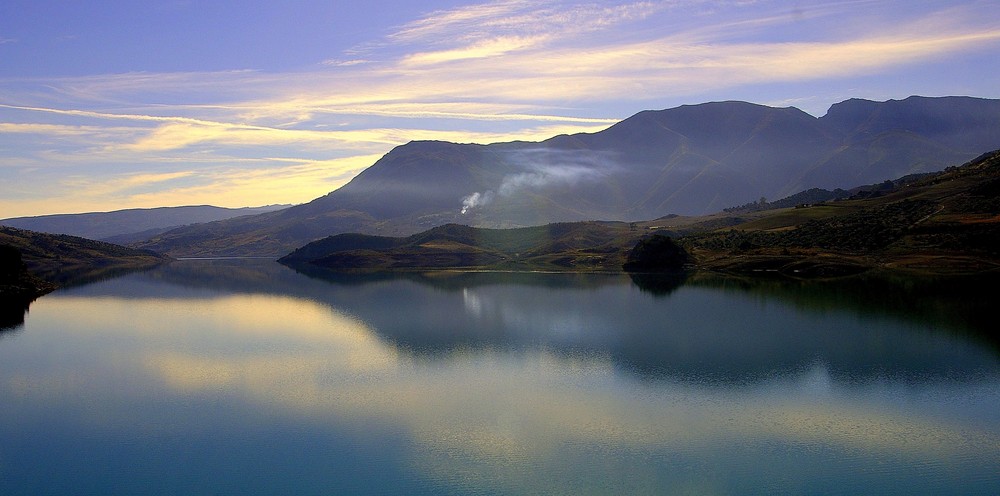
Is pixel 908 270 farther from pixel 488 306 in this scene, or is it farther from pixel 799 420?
pixel 799 420

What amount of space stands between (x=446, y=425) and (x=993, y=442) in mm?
29386

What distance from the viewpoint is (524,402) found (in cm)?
4775

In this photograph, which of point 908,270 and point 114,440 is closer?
point 114,440

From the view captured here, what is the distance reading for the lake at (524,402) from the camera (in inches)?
1355

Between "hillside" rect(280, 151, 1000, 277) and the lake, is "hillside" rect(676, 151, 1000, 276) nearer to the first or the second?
"hillside" rect(280, 151, 1000, 277)

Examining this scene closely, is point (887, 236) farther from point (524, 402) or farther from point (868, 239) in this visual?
point (524, 402)

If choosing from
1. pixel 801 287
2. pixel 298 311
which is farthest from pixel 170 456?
pixel 801 287

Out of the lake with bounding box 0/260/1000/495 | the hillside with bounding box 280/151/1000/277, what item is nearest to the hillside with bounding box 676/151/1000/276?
the hillside with bounding box 280/151/1000/277

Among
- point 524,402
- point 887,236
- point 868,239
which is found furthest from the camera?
point 868,239

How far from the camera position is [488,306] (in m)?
110

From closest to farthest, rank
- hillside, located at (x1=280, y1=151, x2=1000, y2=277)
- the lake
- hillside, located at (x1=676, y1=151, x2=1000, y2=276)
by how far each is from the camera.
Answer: the lake → hillside, located at (x1=676, y1=151, x2=1000, y2=276) → hillside, located at (x1=280, y1=151, x2=1000, y2=277)

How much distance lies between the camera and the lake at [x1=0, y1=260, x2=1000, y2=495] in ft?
113

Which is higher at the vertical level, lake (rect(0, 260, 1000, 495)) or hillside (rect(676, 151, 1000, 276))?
hillside (rect(676, 151, 1000, 276))

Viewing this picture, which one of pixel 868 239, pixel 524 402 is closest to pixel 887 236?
pixel 868 239
